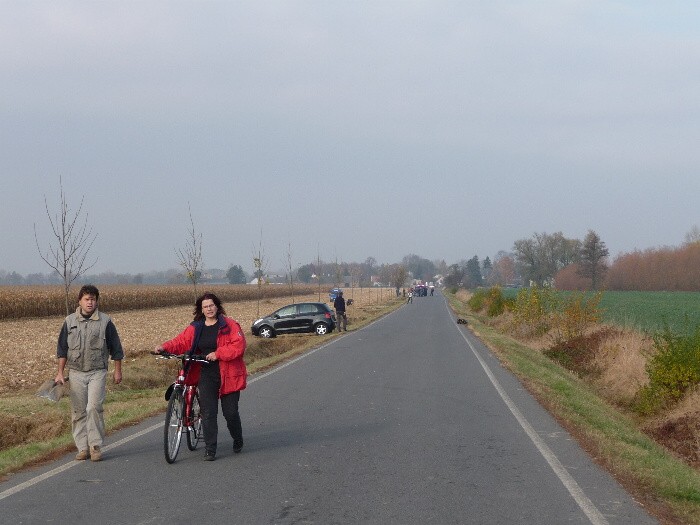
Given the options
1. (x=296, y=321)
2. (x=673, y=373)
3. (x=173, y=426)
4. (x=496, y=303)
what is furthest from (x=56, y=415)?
(x=496, y=303)

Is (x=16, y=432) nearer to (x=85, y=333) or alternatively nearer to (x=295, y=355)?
(x=85, y=333)

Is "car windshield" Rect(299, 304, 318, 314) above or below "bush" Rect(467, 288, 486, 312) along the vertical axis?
above

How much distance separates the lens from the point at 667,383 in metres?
15.4

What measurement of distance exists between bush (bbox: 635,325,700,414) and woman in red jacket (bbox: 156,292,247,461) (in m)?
9.27

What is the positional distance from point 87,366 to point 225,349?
142cm

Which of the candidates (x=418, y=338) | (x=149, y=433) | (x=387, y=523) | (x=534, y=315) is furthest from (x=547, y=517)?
(x=534, y=315)

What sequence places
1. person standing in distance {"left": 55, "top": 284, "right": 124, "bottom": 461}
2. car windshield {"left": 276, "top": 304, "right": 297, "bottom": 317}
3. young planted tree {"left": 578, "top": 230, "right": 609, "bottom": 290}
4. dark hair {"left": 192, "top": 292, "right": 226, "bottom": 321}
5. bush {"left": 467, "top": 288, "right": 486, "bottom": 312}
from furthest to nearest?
1. young planted tree {"left": 578, "top": 230, "right": 609, "bottom": 290}
2. bush {"left": 467, "top": 288, "right": 486, "bottom": 312}
3. car windshield {"left": 276, "top": 304, "right": 297, "bottom": 317}
4. dark hair {"left": 192, "top": 292, "right": 226, "bottom": 321}
5. person standing in distance {"left": 55, "top": 284, "right": 124, "bottom": 461}

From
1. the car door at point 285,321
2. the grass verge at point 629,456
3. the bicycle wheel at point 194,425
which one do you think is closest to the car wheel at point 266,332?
the car door at point 285,321

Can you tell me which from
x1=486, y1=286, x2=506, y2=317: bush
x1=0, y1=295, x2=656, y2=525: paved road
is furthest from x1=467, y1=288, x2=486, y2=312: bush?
x1=0, y1=295, x2=656, y2=525: paved road

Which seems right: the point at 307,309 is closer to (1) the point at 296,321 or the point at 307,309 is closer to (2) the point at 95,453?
(1) the point at 296,321

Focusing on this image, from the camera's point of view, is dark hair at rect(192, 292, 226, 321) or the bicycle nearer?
the bicycle

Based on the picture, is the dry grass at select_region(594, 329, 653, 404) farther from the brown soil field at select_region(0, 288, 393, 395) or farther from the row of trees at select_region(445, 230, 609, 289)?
the row of trees at select_region(445, 230, 609, 289)

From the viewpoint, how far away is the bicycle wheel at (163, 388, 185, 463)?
28.0ft

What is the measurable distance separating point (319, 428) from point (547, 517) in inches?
195
